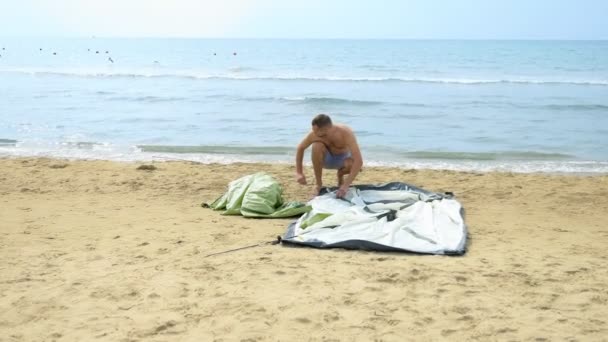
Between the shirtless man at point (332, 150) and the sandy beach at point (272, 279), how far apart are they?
628mm

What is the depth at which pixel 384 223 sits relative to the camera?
18.7ft

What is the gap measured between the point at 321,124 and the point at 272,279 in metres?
2.56

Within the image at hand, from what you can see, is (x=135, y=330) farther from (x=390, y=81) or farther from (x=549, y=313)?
(x=390, y=81)

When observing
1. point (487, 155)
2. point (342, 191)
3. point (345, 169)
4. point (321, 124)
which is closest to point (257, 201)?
point (342, 191)

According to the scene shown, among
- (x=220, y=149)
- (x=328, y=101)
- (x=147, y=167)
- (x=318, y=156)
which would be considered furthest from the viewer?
(x=328, y=101)

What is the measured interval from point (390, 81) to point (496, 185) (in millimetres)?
20342

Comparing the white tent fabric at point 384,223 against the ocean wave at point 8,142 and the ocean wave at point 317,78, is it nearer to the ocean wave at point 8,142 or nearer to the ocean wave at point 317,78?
the ocean wave at point 8,142

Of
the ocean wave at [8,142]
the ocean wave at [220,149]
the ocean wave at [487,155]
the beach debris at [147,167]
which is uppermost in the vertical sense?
the ocean wave at [487,155]

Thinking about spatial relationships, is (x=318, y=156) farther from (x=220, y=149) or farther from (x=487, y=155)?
(x=487, y=155)

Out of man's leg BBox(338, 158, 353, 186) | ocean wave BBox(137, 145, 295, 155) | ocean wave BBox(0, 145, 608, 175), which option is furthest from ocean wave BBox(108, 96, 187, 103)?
man's leg BBox(338, 158, 353, 186)

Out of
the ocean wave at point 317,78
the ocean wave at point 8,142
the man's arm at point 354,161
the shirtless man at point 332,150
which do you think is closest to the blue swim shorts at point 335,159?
the shirtless man at point 332,150

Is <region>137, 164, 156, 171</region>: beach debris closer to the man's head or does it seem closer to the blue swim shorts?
the blue swim shorts

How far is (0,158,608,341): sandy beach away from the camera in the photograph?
12.0 feet

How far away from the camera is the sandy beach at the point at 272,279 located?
12.0 feet
